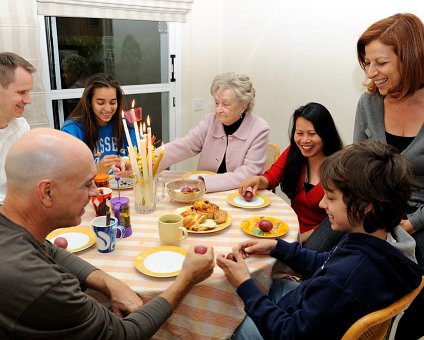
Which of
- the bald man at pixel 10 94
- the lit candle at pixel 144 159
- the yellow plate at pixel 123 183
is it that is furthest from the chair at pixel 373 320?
the bald man at pixel 10 94

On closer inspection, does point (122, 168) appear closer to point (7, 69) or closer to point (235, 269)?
point (7, 69)

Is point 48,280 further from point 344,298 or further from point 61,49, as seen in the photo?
point 61,49

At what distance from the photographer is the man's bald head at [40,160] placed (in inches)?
37.9

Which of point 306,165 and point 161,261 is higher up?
point 306,165

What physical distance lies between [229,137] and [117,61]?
4.98 ft

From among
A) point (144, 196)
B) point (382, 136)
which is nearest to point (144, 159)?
point (144, 196)

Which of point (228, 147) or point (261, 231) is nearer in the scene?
point (261, 231)

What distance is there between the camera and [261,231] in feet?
5.21

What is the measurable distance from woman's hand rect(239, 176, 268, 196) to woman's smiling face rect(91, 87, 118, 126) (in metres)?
0.94

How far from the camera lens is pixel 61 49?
3066 mm

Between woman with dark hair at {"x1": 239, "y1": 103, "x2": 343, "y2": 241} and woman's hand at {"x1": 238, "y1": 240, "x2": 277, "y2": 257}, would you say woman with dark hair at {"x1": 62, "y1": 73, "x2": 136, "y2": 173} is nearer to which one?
woman with dark hair at {"x1": 239, "y1": 103, "x2": 343, "y2": 241}

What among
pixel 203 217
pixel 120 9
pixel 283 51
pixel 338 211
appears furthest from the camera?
pixel 283 51

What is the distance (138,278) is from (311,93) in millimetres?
2426

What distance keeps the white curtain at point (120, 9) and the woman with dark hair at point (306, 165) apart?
171 cm
